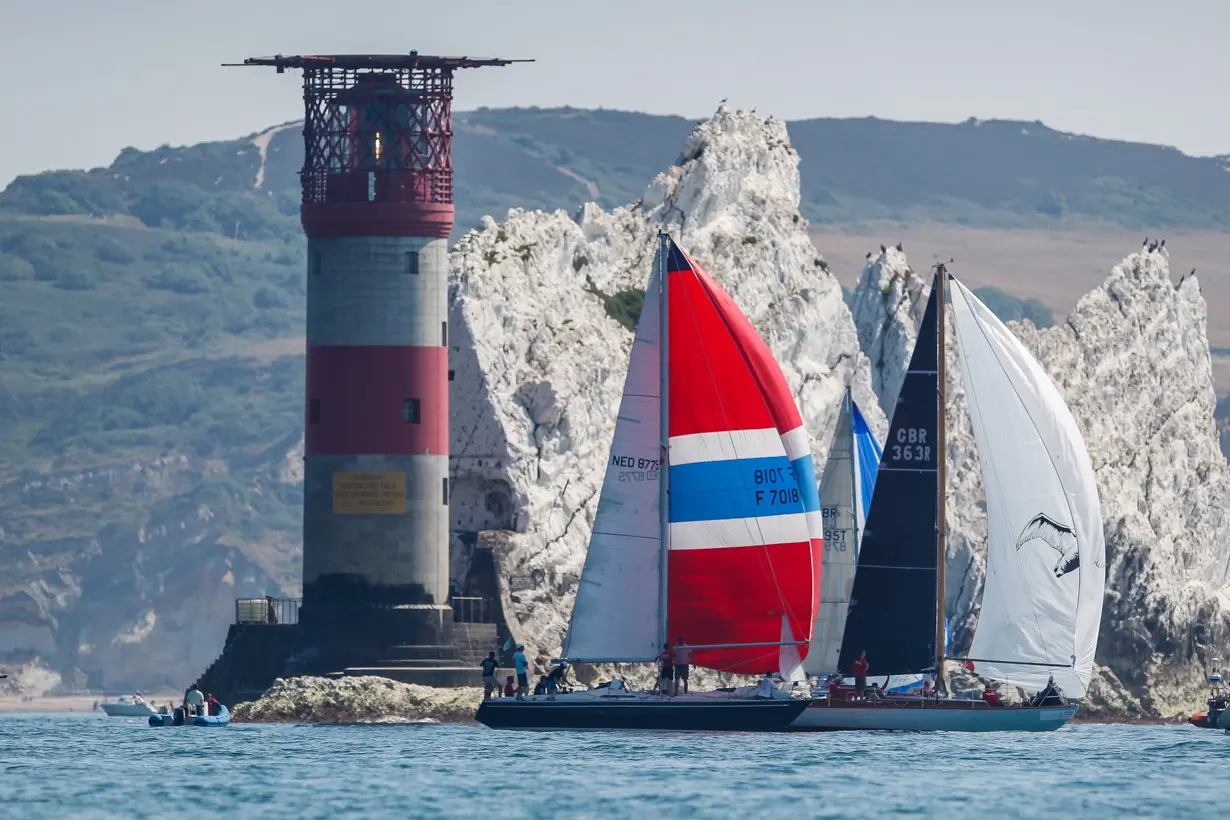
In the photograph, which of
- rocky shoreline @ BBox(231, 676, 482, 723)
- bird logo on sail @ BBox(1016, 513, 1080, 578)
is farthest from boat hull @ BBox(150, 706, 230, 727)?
bird logo on sail @ BBox(1016, 513, 1080, 578)

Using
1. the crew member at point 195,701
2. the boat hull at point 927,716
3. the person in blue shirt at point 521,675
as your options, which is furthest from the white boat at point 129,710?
the boat hull at point 927,716

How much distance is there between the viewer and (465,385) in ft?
290

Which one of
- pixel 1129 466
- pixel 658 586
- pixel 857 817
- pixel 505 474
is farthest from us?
pixel 1129 466

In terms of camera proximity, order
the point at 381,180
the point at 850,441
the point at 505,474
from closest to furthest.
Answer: the point at 850,441
the point at 381,180
the point at 505,474

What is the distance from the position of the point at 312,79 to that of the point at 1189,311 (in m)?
40.3

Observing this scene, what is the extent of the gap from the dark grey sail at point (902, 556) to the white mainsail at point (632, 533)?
5036mm

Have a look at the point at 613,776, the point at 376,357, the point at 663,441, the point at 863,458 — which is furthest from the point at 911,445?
the point at 376,357

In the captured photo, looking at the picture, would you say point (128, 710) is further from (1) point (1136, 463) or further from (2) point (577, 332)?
(1) point (1136, 463)

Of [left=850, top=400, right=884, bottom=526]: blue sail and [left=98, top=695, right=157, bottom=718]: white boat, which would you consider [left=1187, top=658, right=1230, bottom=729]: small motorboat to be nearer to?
[left=850, top=400, right=884, bottom=526]: blue sail

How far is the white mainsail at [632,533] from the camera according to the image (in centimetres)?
6644

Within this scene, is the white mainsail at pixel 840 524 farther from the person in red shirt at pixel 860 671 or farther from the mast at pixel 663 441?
the mast at pixel 663 441

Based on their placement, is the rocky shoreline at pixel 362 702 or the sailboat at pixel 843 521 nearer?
the sailboat at pixel 843 521

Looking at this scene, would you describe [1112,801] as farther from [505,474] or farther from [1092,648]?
[505,474]

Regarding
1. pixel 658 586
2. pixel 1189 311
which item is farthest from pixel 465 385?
pixel 1189 311
